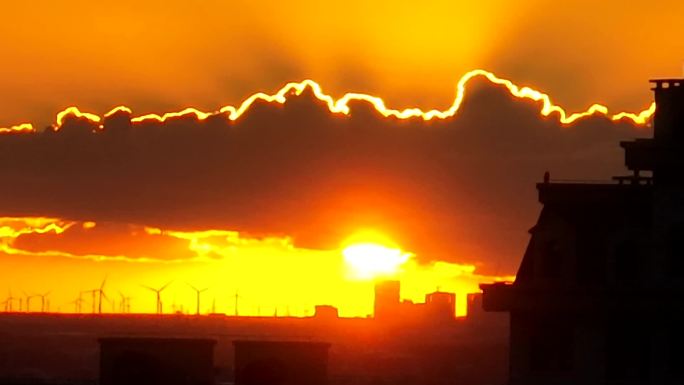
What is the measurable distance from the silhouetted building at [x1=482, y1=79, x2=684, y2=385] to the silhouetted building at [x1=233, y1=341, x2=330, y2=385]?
13184mm

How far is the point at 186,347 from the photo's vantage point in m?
94.3

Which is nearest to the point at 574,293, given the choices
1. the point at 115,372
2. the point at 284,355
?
the point at 284,355

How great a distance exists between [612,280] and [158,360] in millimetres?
24084

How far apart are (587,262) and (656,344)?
4661mm

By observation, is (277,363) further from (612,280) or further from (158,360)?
(612,280)

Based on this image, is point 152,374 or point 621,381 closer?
point 621,381

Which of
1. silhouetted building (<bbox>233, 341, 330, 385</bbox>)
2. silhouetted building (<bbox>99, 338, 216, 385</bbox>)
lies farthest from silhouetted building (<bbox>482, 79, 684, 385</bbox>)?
silhouetted building (<bbox>99, 338, 216, 385</bbox>)

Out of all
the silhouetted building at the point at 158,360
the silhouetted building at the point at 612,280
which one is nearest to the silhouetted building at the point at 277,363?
the silhouetted building at the point at 158,360

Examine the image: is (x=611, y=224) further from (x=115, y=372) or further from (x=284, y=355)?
(x=115, y=372)

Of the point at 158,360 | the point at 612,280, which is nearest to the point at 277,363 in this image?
the point at 158,360

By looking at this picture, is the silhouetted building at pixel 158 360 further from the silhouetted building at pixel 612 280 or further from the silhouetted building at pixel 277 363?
the silhouetted building at pixel 612 280

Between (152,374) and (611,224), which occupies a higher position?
(611,224)

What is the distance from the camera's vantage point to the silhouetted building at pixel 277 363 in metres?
92.5

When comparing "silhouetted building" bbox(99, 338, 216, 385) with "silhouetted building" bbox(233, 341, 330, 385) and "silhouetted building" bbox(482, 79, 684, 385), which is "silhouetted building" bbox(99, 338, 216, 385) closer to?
"silhouetted building" bbox(233, 341, 330, 385)
